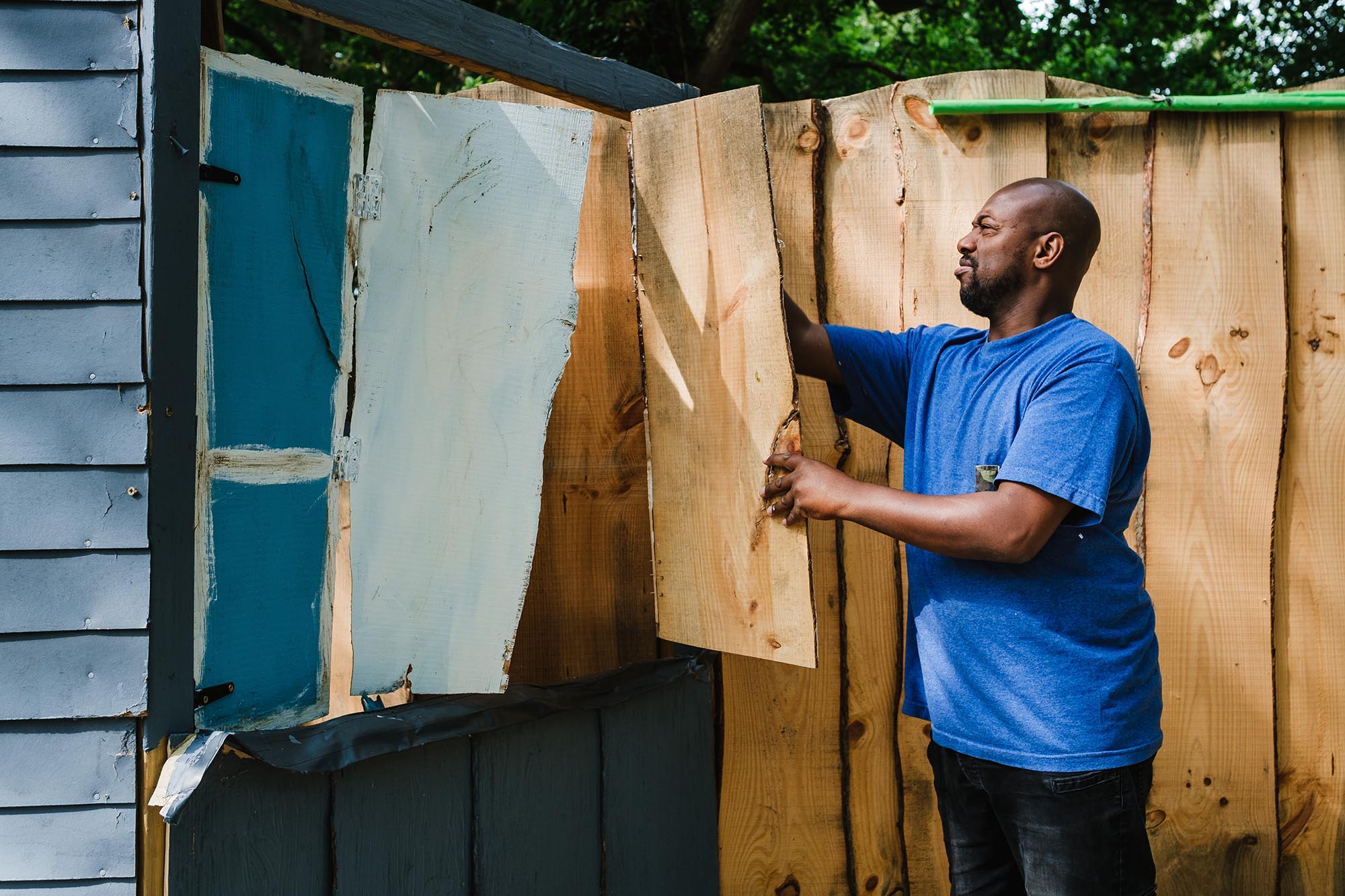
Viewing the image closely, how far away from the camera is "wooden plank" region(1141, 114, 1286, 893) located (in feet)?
7.76

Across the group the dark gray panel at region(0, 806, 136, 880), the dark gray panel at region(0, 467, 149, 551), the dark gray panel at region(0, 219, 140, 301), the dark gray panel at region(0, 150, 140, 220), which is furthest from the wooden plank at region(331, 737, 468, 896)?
the dark gray panel at region(0, 150, 140, 220)

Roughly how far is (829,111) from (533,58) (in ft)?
2.60

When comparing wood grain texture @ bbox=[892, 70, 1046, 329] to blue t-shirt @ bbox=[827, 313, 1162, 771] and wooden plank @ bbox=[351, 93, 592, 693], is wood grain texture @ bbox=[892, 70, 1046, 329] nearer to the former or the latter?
blue t-shirt @ bbox=[827, 313, 1162, 771]

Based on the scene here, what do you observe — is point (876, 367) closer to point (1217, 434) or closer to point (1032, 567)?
point (1032, 567)

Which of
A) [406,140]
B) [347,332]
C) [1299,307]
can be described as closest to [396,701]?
[347,332]

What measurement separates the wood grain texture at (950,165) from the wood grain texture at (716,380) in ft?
2.10

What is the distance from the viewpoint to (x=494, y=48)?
1979mm

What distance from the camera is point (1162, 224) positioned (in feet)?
7.81

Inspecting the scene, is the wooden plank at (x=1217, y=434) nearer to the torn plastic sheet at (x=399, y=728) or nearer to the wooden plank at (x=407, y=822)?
the torn plastic sheet at (x=399, y=728)

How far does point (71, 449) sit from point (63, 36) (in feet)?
2.21

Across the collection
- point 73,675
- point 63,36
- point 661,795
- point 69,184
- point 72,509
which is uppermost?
point 63,36

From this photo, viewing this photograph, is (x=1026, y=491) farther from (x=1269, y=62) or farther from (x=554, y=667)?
(x=1269, y=62)

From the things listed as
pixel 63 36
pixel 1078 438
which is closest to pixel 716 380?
pixel 1078 438

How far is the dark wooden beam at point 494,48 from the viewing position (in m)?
1.80
